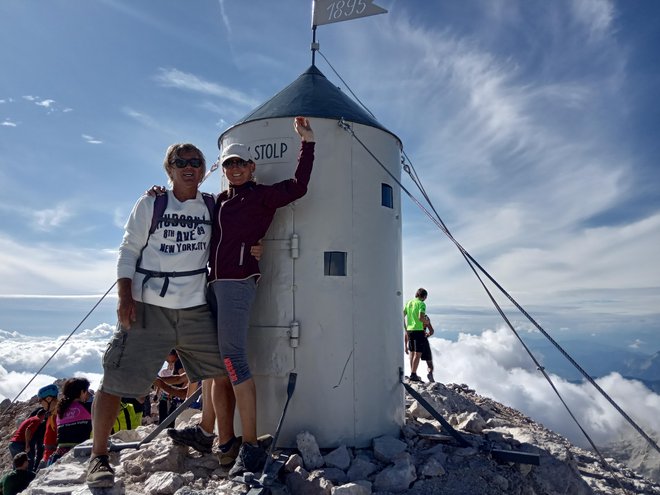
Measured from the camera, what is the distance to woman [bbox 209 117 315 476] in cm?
441

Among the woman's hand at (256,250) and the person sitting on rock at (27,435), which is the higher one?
the woman's hand at (256,250)

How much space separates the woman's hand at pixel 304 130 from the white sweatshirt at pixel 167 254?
1.30 m

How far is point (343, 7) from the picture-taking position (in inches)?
248

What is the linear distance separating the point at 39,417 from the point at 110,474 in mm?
5738

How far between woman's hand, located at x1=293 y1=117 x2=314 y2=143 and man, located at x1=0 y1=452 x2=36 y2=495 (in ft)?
19.2

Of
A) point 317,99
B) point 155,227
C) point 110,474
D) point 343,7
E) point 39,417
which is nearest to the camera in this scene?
point 110,474

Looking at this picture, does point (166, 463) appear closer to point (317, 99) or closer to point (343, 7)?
point (317, 99)

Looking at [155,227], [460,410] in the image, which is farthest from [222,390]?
[460,410]

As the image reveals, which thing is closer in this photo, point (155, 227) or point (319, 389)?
point (155, 227)

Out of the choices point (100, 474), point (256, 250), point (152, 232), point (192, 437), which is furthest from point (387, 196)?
point (100, 474)

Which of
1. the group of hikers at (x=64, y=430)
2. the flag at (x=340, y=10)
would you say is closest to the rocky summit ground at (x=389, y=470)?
the group of hikers at (x=64, y=430)

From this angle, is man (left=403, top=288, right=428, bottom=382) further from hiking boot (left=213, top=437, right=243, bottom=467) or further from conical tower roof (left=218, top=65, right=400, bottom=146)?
hiking boot (left=213, top=437, right=243, bottom=467)

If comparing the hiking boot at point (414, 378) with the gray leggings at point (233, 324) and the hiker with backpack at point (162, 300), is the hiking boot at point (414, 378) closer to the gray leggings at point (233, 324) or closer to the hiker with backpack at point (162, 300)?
the hiker with backpack at point (162, 300)

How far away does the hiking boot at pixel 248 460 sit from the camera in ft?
14.0
